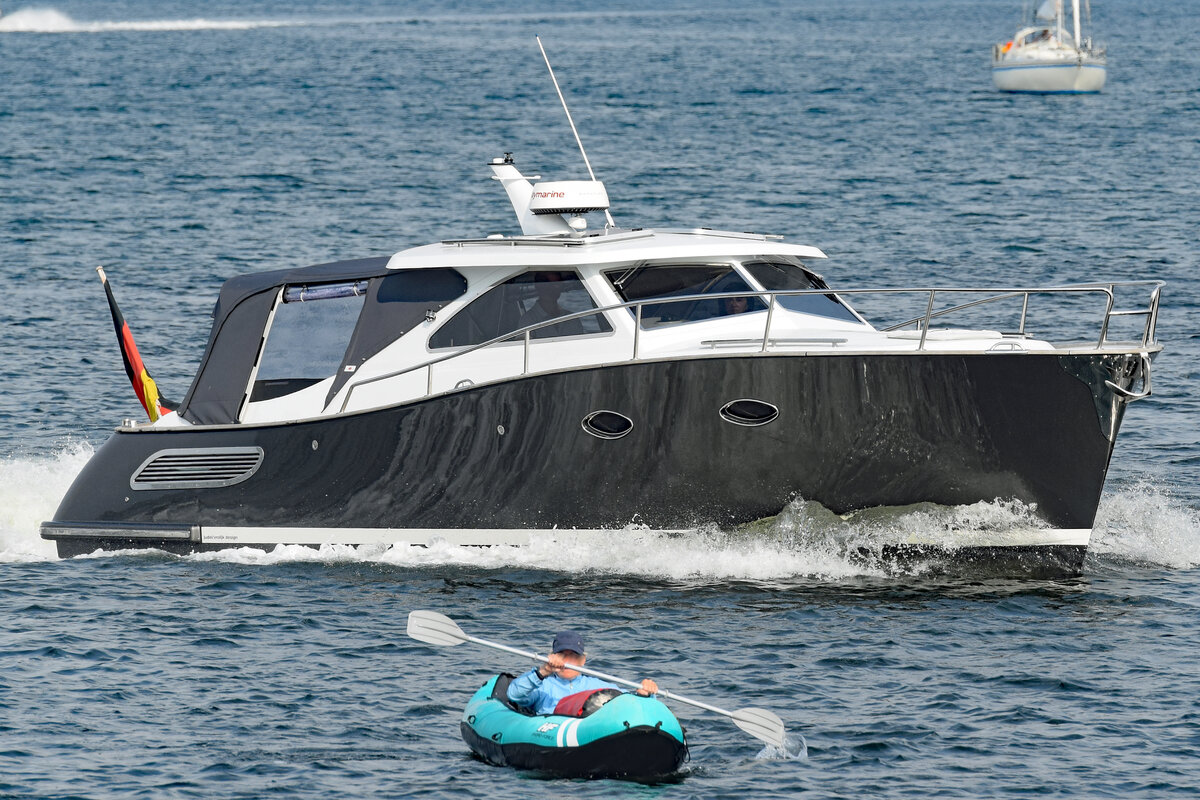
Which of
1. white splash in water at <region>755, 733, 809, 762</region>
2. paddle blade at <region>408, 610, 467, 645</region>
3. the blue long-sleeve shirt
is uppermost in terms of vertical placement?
paddle blade at <region>408, 610, 467, 645</region>

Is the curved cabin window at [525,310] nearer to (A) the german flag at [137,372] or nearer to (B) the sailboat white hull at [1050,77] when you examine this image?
(A) the german flag at [137,372]

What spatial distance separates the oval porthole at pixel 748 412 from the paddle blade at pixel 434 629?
3.34 meters

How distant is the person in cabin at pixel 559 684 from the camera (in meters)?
11.3

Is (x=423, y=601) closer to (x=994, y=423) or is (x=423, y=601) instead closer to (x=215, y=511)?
(x=215, y=511)

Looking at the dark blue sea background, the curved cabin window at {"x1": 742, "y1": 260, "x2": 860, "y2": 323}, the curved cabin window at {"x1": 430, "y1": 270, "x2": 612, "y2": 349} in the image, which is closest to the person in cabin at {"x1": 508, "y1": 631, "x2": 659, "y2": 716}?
the dark blue sea background

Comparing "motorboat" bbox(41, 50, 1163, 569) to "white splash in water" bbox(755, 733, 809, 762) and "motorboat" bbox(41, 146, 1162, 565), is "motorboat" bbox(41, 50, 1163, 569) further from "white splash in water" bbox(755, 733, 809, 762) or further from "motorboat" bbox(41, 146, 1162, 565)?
"white splash in water" bbox(755, 733, 809, 762)

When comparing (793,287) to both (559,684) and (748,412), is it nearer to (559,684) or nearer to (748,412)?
(748,412)

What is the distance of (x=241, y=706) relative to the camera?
12.6 m

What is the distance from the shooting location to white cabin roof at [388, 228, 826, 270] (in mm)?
15789

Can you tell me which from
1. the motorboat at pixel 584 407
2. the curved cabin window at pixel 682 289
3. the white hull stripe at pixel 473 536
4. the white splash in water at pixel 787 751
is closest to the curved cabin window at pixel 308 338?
the motorboat at pixel 584 407

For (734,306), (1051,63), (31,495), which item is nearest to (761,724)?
(734,306)

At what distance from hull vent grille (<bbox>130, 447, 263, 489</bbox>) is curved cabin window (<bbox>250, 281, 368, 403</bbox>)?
893mm

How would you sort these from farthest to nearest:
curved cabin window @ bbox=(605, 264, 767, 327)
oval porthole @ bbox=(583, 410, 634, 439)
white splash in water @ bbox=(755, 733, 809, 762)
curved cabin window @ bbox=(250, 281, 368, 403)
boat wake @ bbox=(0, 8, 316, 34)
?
boat wake @ bbox=(0, 8, 316, 34), curved cabin window @ bbox=(250, 281, 368, 403), curved cabin window @ bbox=(605, 264, 767, 327), oval porthole @ bbox=(583, 410, 634, 439), white splash in water @ bbox=(755, 733, 809, 762)

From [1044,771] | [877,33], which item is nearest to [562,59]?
[877,33]
